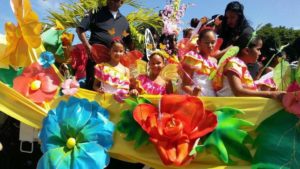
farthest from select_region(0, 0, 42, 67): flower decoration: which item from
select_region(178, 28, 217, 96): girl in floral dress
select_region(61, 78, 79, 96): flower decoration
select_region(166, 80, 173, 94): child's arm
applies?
select_region(178, 28, 217, 96): girl in floral dress

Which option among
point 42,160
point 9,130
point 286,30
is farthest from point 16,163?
point 286,30

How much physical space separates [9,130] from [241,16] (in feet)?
7.81

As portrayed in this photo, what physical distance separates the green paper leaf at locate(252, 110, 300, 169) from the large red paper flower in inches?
13.0

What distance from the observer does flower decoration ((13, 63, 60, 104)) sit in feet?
11.4

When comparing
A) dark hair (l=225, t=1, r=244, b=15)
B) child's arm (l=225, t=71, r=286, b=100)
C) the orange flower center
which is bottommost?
the orange flower center

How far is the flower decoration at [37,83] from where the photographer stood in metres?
3.47

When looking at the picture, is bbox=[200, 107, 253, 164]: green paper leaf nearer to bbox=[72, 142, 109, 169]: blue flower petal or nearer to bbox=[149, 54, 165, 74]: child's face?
bbox=[72, 142, 109, 169]: blue flower petal

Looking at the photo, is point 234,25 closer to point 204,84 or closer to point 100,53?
point 204,84

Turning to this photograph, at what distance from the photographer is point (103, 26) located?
4395 millimetres

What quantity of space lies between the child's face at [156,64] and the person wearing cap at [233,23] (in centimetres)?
66

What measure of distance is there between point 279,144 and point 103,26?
96.2 inches

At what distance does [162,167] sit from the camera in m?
2.86

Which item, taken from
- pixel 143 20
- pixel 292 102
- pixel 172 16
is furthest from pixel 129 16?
pixel 292 102

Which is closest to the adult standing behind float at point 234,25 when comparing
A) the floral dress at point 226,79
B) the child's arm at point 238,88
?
the floral dress at point 226,79
